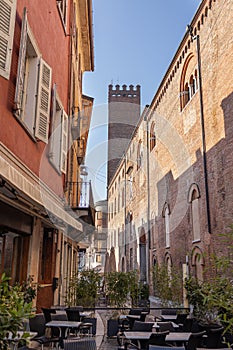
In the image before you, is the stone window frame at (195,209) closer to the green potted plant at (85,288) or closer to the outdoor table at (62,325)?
the green potted plant at (85,288)

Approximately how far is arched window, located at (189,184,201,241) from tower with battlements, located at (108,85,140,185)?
26.1m

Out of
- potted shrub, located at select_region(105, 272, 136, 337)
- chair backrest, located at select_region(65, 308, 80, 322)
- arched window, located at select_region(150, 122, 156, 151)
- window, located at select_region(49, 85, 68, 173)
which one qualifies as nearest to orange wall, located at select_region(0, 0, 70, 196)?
window, located at select_region(49, 85, 68, 173)

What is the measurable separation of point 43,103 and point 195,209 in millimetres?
8135

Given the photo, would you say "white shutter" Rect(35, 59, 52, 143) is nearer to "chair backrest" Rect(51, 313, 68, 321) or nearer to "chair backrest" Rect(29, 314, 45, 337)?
"chair backrest" Rect(29, 314, 45, 337)

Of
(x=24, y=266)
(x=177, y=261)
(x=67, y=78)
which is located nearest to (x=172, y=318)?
(x=24, y=266)

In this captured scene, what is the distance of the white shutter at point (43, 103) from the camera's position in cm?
709

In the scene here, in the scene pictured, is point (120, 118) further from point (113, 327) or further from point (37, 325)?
point (37, 325)

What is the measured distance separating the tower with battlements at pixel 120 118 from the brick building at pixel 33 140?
2889cm

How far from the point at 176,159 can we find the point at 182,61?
4425 millimetres

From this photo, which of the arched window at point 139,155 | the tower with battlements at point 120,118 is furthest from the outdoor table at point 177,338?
the tower with battlements at point 120,118

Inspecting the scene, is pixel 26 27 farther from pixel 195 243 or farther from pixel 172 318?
pixel 195 243

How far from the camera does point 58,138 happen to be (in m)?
9.55

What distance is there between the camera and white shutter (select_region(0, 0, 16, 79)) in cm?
505

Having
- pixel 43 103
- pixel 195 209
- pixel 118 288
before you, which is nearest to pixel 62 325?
pixel 118 288
